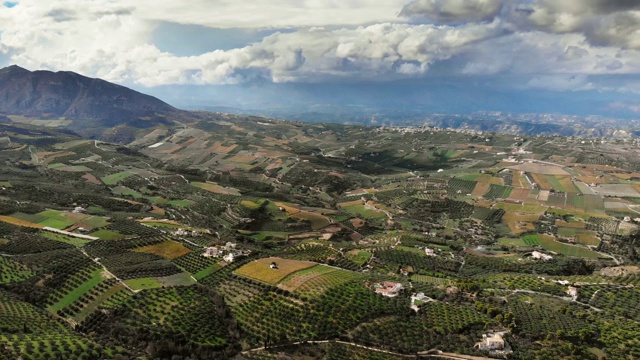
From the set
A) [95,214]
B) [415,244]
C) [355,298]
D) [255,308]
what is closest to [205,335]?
[255,308]

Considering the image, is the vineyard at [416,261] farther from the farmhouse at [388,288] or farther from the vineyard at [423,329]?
the vineyard at [423,329]

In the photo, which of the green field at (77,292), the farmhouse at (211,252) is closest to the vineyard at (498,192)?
the farmhouse at (211,252)

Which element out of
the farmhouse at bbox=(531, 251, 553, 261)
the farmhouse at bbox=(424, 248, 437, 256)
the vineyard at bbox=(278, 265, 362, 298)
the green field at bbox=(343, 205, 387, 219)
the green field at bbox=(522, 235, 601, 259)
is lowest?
the green field at bbox=(343, 205, 387, 219)

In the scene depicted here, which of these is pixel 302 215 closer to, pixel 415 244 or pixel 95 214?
pixel 415 244

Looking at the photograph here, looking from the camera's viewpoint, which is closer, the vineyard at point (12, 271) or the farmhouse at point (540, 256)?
the vineyard at point (12, 271)

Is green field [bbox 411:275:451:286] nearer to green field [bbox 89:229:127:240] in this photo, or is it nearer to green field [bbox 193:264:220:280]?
green field [bbox 193:264:220:280]

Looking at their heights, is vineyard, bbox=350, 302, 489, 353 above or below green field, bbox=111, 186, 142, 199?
above

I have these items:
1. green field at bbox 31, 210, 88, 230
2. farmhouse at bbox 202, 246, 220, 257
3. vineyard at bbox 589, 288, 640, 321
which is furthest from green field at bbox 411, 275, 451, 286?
green field at bbox 31, 210, 88, 230

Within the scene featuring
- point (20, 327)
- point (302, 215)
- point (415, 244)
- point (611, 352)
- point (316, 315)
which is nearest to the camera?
point (611, 352)

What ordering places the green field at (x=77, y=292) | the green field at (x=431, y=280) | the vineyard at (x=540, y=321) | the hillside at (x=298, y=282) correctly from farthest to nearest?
1. the green field at (x=431, y=280)
2. the green field at (x=77, y=292)
3. the vineyard at (x=540, y=321)
4. the hillside at (x=298, y=282)
